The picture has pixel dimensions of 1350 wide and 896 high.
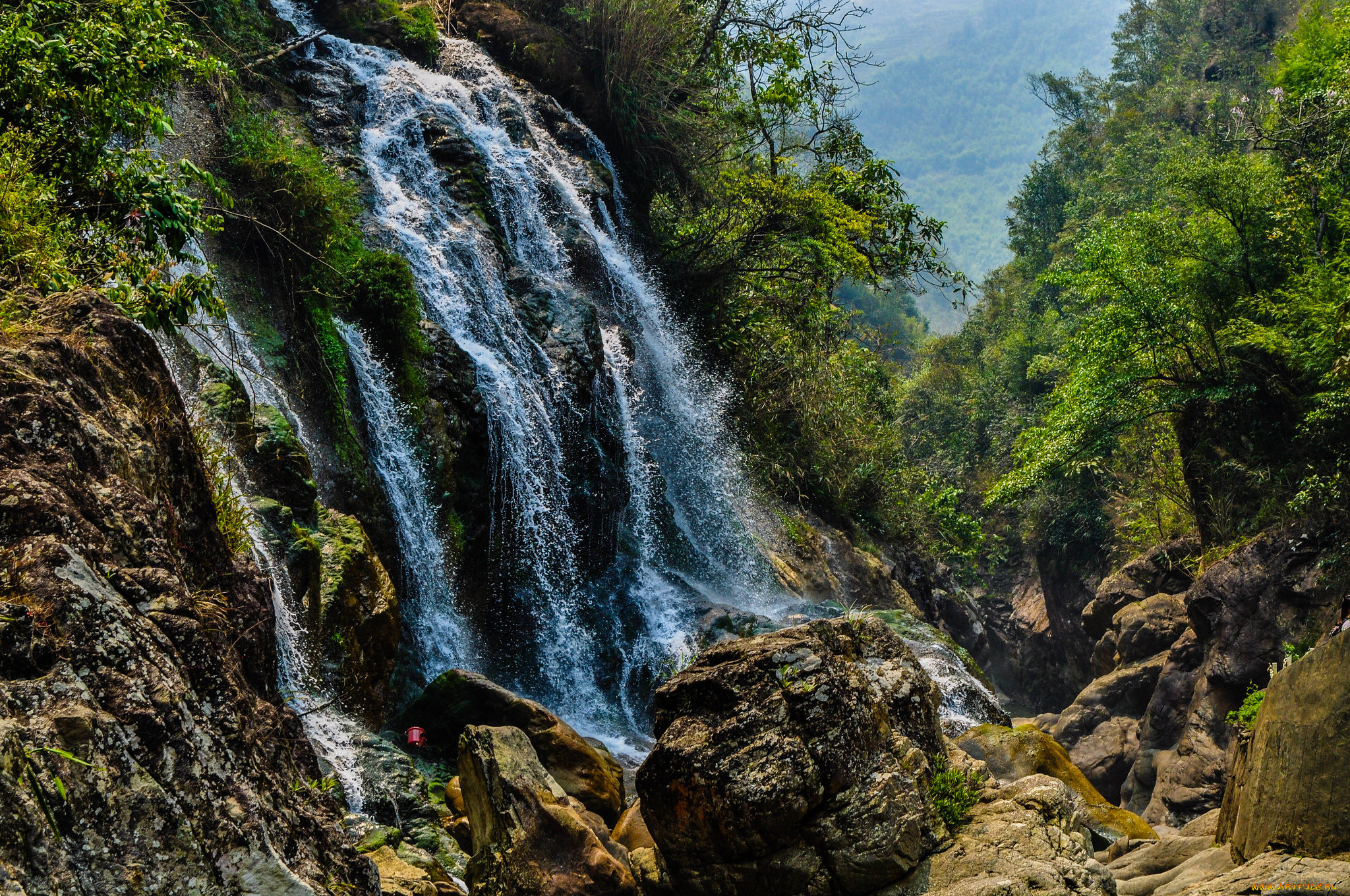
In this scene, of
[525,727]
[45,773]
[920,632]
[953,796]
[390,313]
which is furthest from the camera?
[920,632]

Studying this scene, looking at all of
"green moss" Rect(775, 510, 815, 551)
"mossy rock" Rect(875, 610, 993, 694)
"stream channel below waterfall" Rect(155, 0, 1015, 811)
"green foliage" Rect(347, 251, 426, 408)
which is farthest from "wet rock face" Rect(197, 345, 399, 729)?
"green moss" Rect(775, 510, 815, 551)

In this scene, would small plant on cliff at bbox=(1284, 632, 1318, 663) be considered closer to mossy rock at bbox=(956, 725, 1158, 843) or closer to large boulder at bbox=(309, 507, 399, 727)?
mossy rock at bbox=(956, 725, 1158, 843)

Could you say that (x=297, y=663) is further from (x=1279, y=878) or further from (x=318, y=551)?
(x=1279, y=878)

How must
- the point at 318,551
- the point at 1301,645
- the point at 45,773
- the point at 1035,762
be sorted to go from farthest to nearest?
the point at 1301,645 → the point at 1035,762 → the point at 318,551 → the point at 45,773

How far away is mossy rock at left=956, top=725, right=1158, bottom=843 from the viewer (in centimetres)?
870

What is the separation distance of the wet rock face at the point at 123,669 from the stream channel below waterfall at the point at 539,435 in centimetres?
356

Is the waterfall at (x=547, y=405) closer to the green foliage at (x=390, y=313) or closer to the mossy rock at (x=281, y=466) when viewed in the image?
the green foliage at (x=390, y=313)

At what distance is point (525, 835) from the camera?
5.88m

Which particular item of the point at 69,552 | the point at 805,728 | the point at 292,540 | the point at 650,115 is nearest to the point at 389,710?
the point at 292,540

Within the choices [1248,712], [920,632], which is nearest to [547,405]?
[920,632]

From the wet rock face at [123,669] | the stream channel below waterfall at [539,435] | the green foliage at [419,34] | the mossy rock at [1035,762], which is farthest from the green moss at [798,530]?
the wet rock face at [123,669]

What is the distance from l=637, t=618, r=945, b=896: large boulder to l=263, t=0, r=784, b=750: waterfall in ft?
18.5

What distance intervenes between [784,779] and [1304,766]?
12.2 feet

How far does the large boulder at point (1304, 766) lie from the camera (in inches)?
A: 214
